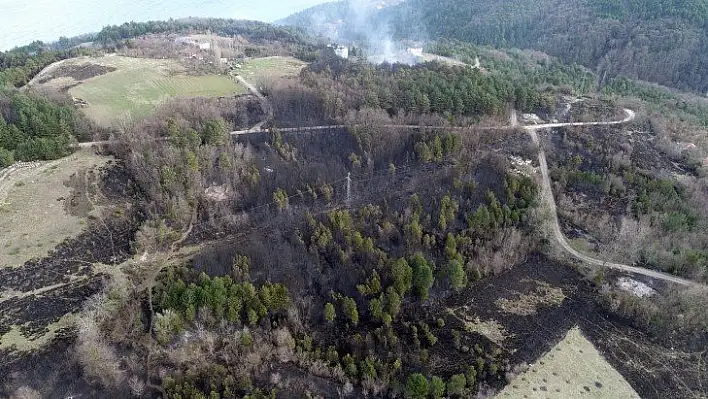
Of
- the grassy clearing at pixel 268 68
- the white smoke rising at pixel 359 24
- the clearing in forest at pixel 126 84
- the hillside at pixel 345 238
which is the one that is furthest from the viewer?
the white smoke rising at pixel 359 24

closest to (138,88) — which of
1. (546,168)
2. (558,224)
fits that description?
(546,168)

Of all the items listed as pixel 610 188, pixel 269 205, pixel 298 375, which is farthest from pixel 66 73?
pixel 610 188

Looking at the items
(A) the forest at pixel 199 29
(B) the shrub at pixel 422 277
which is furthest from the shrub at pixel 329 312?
(A) the forest at pixel 199 29

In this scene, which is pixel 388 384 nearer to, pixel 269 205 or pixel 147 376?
pixel 147 376

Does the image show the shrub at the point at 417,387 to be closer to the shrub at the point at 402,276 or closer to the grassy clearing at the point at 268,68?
the shrub at the point at 402,276

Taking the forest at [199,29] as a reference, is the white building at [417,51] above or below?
below

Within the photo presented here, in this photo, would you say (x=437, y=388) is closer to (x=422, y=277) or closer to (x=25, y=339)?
(x=422, y=277)
